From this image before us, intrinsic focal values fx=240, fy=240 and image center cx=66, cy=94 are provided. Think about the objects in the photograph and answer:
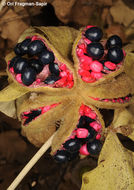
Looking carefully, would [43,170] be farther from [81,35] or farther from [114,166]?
[81,35]

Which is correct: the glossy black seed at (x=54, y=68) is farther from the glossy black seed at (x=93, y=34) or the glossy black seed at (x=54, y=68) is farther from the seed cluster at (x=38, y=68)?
the glossy black seed at (x=93, y=34)

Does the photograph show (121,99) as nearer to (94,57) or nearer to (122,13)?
(94,57)

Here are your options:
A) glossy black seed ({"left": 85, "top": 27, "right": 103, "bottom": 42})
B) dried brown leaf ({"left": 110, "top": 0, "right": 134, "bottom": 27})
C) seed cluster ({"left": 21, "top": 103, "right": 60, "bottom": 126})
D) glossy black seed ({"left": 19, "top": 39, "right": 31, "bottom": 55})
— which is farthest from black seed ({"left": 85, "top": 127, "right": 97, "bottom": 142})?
dried brown leaf ({"left": 110, "top": 0, "right": 134, "bottom": 27})

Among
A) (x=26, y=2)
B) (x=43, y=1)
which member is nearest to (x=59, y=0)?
(x=43, y=1)

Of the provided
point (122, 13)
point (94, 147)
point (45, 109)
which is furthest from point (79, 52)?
point (122, 13)

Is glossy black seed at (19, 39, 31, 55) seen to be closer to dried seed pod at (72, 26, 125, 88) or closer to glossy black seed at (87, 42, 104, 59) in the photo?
dried seed pod at (72, 26, 125, 88)

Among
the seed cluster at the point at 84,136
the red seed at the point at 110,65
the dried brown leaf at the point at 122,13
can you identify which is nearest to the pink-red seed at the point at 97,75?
the red seed at the point at 110,65
